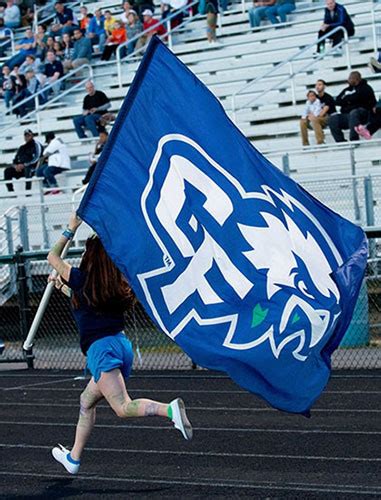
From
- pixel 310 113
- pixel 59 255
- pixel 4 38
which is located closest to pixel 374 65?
pixel 310 113

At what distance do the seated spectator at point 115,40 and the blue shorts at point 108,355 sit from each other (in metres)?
20.0

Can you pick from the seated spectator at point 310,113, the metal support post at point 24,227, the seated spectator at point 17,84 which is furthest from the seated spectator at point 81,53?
the metal support post at point 24,227

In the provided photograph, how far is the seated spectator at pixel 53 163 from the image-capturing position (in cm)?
2291

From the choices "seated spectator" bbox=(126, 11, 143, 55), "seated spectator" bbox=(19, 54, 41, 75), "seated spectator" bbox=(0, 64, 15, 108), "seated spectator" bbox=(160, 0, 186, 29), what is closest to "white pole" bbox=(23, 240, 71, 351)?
"seated spectator" bbox=(126, 11, 143, 55)

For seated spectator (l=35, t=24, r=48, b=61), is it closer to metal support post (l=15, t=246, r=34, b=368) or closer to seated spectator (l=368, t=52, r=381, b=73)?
seated spectator (l=368, t=52, r=381, b=73)

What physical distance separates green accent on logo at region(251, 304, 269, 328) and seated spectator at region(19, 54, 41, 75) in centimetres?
2174

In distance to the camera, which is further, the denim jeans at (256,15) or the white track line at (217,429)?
the denim jeans at (256,15)

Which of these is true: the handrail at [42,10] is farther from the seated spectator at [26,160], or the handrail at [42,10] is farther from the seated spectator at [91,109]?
the seated spectator at [26,160]

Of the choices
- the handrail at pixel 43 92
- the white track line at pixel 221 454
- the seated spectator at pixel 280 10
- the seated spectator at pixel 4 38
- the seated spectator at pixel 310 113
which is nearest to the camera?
the white track line at pixel 221 454

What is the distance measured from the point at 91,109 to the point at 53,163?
226cm

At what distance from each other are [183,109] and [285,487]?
2.26 meters

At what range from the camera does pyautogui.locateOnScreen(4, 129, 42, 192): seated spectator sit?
24.0m

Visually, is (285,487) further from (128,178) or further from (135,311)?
(135,311)

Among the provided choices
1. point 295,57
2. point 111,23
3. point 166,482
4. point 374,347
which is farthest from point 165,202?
point 111,23
